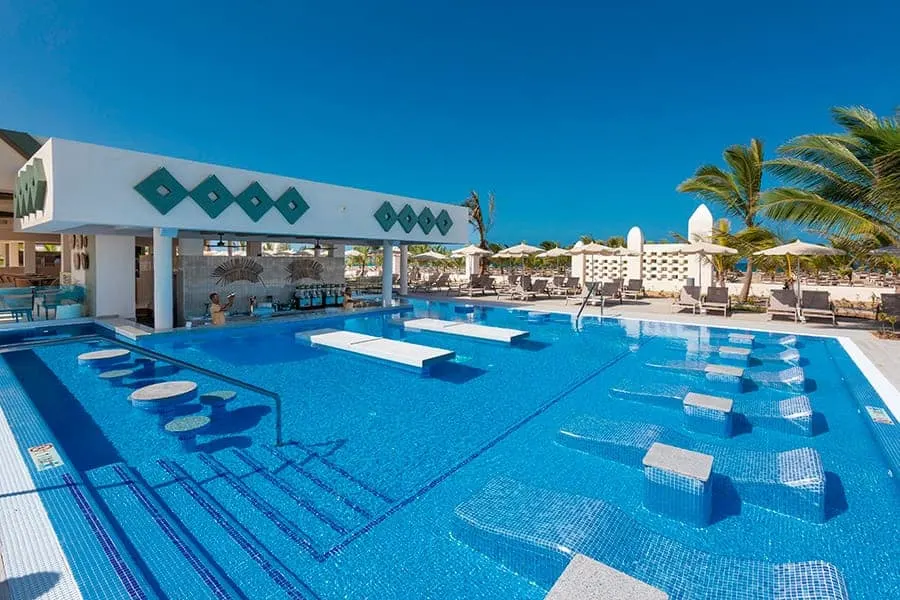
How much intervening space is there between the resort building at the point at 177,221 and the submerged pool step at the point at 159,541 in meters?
7.65

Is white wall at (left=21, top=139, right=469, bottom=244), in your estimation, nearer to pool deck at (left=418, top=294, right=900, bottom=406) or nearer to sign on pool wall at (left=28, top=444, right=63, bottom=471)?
sign on pool wall at (left=28, top=444, right=63, bottom=471)

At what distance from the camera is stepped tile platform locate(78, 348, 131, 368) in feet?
26.6

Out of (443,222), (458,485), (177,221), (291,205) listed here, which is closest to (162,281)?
(177,221)

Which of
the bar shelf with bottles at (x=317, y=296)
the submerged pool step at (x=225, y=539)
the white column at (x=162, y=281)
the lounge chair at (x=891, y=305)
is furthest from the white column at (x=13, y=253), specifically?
the lounge chair at (x=891, y=305)

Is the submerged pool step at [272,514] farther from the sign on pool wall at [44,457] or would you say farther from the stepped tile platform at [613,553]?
the sign on pool wall at [44,457]

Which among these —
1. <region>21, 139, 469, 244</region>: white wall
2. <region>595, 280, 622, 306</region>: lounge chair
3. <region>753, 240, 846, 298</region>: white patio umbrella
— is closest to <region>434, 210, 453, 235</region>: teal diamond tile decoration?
<region>21, 139, 469, 244</region>: white wall

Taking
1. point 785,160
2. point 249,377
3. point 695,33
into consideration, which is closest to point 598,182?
point 695,33

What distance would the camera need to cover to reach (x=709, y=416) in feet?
17.7

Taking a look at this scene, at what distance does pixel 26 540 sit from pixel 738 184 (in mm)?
20601

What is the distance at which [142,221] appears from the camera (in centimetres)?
1021

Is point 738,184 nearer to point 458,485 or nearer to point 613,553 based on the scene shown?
point 458,485

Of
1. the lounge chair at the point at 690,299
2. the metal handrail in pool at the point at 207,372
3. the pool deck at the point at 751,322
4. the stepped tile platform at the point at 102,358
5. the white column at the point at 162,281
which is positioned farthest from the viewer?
the lounge chair at the point at 690,299

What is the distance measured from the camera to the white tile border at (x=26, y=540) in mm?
2680

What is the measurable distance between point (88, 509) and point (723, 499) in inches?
211
